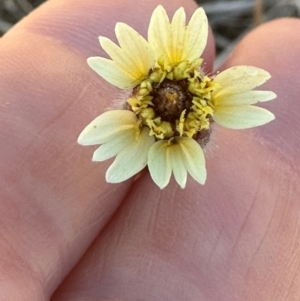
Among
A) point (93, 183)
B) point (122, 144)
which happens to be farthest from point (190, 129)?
point (93, 183)

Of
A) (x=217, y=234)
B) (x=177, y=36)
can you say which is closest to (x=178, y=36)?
(x=177, y=36)

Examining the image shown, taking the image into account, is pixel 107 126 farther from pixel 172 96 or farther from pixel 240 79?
pixel 240 79

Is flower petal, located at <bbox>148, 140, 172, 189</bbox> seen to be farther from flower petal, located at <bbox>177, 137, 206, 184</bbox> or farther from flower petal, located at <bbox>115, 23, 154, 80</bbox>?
flower petal, located at <bbox>115, 23, 154, 80</bbox>

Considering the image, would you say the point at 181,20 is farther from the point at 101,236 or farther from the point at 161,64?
the point at 101,236

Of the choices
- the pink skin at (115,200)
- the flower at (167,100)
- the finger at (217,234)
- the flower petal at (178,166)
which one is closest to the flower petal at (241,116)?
the flower at (167,100)

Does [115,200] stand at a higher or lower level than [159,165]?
lower

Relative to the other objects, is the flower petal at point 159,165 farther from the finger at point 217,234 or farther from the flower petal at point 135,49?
the finger at point 217,234
